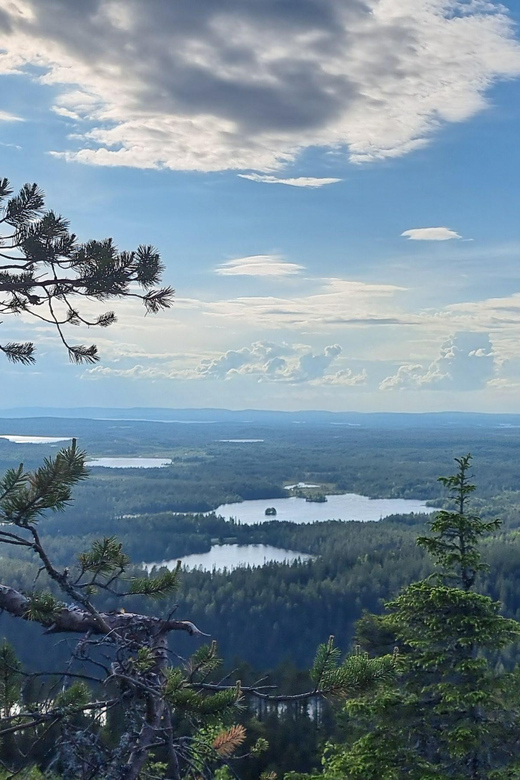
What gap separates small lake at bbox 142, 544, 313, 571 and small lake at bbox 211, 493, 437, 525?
15.9 metres

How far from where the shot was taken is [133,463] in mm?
181625

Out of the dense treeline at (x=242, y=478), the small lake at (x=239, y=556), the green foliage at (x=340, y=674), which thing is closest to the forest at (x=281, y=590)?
A: the green foliage at (x=340, y=674)

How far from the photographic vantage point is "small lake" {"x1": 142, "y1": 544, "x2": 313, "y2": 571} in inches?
3118

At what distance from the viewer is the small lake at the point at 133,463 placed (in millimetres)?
168375

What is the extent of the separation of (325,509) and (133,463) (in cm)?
7419

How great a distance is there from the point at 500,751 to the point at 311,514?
110431 mm

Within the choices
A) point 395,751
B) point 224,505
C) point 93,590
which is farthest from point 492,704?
point 224,505

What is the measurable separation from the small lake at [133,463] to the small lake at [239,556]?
78.7m

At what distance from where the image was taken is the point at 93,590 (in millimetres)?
4301

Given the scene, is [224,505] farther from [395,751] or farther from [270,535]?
[395,751]

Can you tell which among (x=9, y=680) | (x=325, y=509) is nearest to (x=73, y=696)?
(x=9, y=680)

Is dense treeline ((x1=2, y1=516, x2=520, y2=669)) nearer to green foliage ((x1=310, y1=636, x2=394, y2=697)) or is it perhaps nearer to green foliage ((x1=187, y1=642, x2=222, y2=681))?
green foliage ((x1=187, y1=642, x2=222, y2=681))

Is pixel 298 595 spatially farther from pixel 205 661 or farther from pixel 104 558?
pixel 104 558

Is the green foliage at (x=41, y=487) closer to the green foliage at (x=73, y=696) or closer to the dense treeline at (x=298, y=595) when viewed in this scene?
the green foliage at (x=73, y=696)
